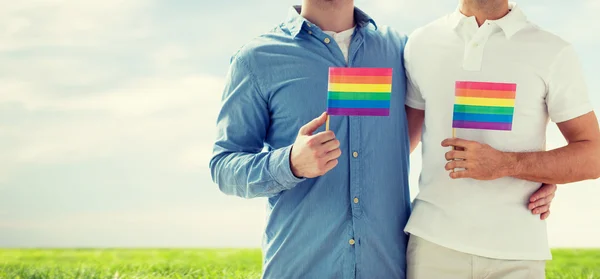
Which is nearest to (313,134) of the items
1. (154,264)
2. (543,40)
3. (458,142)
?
(458,142)

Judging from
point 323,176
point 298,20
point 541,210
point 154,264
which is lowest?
point 154,264

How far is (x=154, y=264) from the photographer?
5.13 m

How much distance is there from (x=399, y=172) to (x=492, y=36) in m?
0.56

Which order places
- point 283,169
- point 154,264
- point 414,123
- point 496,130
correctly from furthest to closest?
point 154,264 < point 414,123 < point 496,130 < point 283,169

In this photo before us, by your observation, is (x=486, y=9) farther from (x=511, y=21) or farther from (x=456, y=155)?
(x=456, y=155)

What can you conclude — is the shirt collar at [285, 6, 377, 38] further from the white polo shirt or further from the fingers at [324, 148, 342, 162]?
the fingers at [324, 148, 342, 162]

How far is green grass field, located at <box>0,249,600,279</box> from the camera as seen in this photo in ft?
16.1

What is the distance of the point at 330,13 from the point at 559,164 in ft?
3.06

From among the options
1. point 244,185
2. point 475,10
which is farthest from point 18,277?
point 475,10

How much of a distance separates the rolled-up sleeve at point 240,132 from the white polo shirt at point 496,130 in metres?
0.56

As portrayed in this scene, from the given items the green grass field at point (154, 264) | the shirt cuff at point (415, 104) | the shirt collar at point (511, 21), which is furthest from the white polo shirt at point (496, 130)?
the green grass field at point (154, 264)

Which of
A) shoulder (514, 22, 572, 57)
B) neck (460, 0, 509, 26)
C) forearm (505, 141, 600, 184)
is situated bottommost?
forearm (505, 141, 600, 184)

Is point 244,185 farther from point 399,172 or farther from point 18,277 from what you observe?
point 18,277

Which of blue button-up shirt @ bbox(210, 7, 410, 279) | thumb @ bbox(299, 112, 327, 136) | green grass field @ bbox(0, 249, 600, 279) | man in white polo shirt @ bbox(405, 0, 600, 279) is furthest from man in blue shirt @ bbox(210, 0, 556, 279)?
green grass field @ bbox(0, 249, 600, 279)
